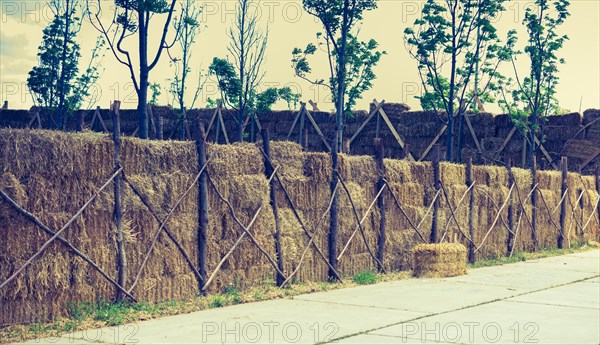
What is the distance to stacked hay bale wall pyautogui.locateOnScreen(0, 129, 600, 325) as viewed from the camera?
34.3 feet

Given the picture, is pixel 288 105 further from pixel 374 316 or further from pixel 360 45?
pixel 374 316

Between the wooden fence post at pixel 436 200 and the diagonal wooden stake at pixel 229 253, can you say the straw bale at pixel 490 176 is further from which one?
the diagonal wooden stake at pixel 229 253

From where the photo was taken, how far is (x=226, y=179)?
43.3 feet

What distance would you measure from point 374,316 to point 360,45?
2334 centimetres

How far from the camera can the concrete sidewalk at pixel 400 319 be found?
9.95 meters

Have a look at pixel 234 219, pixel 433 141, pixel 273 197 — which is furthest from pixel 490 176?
pixel 433 141

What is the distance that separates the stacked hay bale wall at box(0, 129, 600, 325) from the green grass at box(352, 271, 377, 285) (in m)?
0.22

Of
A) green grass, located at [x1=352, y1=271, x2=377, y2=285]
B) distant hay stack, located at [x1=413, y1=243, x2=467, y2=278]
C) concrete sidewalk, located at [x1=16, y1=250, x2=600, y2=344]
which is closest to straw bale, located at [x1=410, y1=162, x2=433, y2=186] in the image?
distant hay stack, located at [x1=413, y1=243, x2=467, y2=278]

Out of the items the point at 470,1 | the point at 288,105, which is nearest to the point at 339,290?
the point at 470,1

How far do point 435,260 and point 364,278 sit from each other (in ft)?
5.55

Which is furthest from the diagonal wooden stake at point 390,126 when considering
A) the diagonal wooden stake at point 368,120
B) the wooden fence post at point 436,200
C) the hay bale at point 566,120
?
the wooden fence post at point 436,200

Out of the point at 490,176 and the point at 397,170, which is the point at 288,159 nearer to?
the point at 397,170

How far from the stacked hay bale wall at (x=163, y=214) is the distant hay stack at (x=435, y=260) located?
2.17 feet

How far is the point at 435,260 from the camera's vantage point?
1686 centimetres
